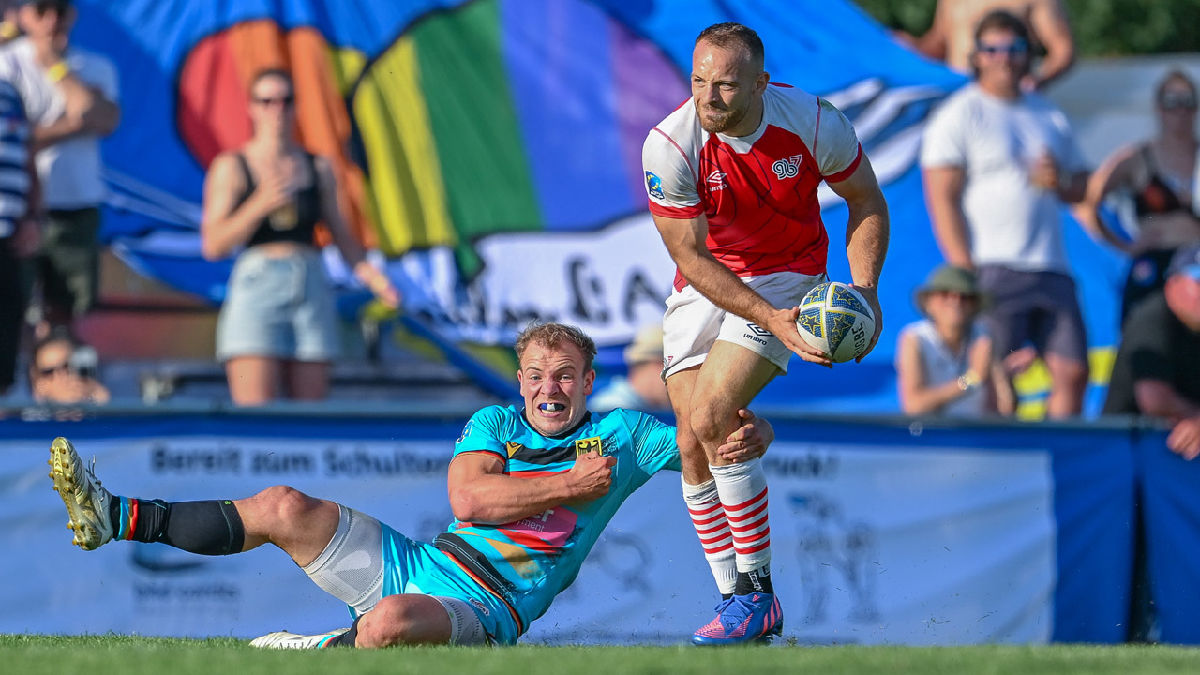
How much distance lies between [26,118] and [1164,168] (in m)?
7.83

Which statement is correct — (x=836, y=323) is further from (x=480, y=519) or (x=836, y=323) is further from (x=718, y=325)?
(x=480, y=519)

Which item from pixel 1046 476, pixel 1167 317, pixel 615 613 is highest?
pixel 1167 317

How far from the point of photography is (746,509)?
5934 mm

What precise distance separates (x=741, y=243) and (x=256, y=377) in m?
4.32

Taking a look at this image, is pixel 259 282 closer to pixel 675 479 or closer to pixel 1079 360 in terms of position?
pixel 675 479

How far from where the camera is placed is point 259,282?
9445 mm

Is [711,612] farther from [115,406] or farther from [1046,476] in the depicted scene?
[115,406]

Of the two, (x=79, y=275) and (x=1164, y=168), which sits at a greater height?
(x=1164, y=168)

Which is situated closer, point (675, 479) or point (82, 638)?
point (82, 638)

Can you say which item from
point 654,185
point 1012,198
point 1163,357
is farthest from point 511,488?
point 1012,198

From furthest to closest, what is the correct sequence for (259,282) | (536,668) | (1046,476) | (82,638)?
(259,282)
(1046,476)
(82,638)
(536,668)

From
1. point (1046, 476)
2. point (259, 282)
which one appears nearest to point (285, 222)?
point (259, 282)

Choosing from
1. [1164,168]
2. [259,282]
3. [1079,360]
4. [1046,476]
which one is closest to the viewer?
[1046,476]

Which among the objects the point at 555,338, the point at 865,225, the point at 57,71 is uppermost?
the point at 57,71
